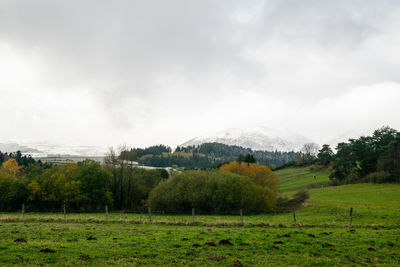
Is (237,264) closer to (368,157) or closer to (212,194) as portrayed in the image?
(212,194)

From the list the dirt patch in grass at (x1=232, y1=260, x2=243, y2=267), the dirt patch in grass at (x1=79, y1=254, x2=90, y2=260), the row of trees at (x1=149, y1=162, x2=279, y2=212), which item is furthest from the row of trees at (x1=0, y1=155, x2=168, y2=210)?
the dirt patch in grass at (x1=232, y1=260, x2=243, y2=267)

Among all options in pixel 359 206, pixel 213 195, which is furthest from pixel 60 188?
pixel 359 206

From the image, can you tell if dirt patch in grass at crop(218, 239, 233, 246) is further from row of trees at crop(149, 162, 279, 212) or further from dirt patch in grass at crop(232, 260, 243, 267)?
row of trees at crop(149, 162, 279, 212)

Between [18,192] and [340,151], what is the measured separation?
384 feet

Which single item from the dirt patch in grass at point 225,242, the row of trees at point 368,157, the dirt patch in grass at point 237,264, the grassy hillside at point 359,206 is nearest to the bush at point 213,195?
the grassy hillside at point 359,206

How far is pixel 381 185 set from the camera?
7844 cm

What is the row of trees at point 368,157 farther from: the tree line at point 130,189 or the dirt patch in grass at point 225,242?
the dirt patch in grass at point 225,242

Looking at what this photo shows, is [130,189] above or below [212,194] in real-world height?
below

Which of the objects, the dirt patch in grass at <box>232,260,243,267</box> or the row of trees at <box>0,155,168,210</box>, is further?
the row of trees at <box>0,155,168,210</box>

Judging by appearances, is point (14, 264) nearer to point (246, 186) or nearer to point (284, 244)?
point (284, 244)

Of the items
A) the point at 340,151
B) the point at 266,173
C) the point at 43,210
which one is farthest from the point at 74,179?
the point at 340,151

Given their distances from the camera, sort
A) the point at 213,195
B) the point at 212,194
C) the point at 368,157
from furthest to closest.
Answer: the point at 368,157 < the point at 212,194 < the point at 213,195

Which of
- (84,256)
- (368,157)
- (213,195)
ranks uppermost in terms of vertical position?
(368,157)

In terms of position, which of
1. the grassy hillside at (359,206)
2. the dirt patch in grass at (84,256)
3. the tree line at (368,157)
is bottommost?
the grassy hillside at (359,206)
